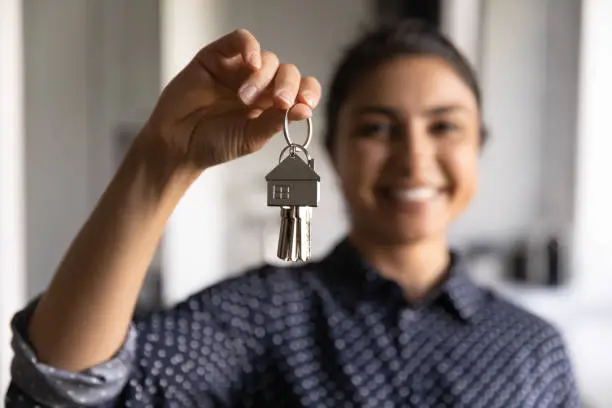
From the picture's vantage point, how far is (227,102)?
1.69 ft

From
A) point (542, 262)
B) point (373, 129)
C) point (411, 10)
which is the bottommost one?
point (542, 262)

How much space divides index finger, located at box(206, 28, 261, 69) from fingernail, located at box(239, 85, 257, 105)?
19 millimetres

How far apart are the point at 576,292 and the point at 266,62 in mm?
1245

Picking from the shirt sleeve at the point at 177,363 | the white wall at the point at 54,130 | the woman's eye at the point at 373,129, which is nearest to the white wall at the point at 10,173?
the white wall at the point at 54,130

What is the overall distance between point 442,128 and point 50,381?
483mm

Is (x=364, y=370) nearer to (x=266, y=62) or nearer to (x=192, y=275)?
(x=266, y=62)

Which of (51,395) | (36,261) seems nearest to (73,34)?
(36,261)

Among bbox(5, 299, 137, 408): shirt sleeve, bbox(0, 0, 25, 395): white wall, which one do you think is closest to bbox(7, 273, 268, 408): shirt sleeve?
bbox(5, 299, 137, 408): shirt sleeve

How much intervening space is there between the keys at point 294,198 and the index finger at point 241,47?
0.06 m

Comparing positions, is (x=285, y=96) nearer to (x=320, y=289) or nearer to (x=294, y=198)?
(x=294, y=198)

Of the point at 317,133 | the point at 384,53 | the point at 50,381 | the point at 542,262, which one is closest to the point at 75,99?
the point at 317,133

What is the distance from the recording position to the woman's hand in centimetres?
46

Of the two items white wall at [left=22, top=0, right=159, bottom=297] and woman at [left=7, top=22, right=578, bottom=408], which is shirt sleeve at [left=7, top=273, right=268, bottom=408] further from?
white wall at [left=22, top=0, right=159, bottom=297]

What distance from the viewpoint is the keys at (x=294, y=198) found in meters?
0.44
